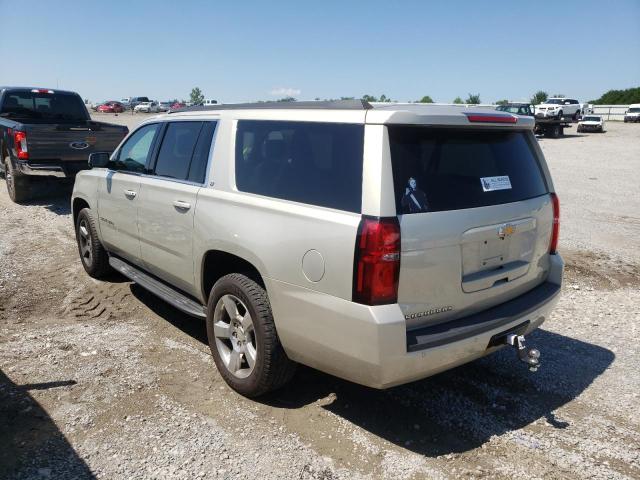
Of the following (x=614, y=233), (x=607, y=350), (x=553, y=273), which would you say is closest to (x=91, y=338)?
(x=553, y=273)

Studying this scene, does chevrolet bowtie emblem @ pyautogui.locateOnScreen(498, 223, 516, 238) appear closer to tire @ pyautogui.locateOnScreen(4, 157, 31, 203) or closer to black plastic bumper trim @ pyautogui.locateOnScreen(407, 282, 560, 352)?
black plastic bumper trim @ pyautogui.locateOnScreen(407, 282, 560, 352)

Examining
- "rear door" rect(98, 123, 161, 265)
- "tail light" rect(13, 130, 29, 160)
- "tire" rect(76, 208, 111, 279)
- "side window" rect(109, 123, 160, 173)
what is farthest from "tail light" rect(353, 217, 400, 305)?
"tail light" rect(13, 130, 29, 160)

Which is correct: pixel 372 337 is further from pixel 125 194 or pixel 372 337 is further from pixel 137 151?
pixel 137 151

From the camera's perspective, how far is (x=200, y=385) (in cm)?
376

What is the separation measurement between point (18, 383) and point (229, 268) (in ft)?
5.43

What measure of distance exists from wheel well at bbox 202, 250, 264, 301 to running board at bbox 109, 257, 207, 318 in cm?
17

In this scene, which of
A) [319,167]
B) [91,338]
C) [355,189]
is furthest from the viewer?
[91,338]

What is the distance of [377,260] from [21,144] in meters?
8.47

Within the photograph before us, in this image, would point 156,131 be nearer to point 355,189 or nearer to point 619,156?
point 355,189

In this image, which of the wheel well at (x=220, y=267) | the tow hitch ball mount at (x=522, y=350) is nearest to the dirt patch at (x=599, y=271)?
the tow hitch ball mount at (x=522, y=350)

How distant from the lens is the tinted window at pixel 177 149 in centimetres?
411

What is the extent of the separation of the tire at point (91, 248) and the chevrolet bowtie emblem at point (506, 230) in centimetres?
416

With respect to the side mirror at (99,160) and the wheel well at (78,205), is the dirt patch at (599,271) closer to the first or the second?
the side mirror at (99,160)

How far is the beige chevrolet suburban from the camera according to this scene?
8.98 ft
